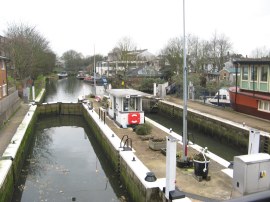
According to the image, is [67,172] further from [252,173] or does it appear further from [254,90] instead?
[254,90]

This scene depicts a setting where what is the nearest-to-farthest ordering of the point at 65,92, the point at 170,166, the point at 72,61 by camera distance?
the point at 170,166 < the point at 65,92 < the point at 72,61

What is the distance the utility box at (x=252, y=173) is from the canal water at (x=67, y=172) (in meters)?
4.73

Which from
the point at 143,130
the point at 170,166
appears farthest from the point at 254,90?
the point at 170,166

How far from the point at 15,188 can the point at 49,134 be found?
1116 cm

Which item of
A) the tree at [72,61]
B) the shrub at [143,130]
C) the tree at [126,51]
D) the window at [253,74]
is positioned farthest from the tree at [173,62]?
the tree at [72,61]

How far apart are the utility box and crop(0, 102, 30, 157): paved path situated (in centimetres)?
995

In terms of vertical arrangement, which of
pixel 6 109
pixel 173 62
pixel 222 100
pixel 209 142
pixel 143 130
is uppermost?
pixel 173 62

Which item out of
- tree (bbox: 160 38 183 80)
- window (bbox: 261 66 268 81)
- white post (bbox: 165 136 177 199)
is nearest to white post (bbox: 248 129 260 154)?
white post (bbox: 165 136 177 199)

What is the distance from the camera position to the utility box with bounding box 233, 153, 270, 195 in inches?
312

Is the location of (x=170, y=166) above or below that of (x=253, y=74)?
below

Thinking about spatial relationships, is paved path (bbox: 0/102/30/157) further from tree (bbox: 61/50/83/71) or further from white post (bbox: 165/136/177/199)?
tree (bbox: 61/50/83/71)

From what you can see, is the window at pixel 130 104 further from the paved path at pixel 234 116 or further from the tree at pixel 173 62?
the tree at pixel 173 62

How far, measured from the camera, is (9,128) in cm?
1883

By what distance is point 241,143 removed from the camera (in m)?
18.0
